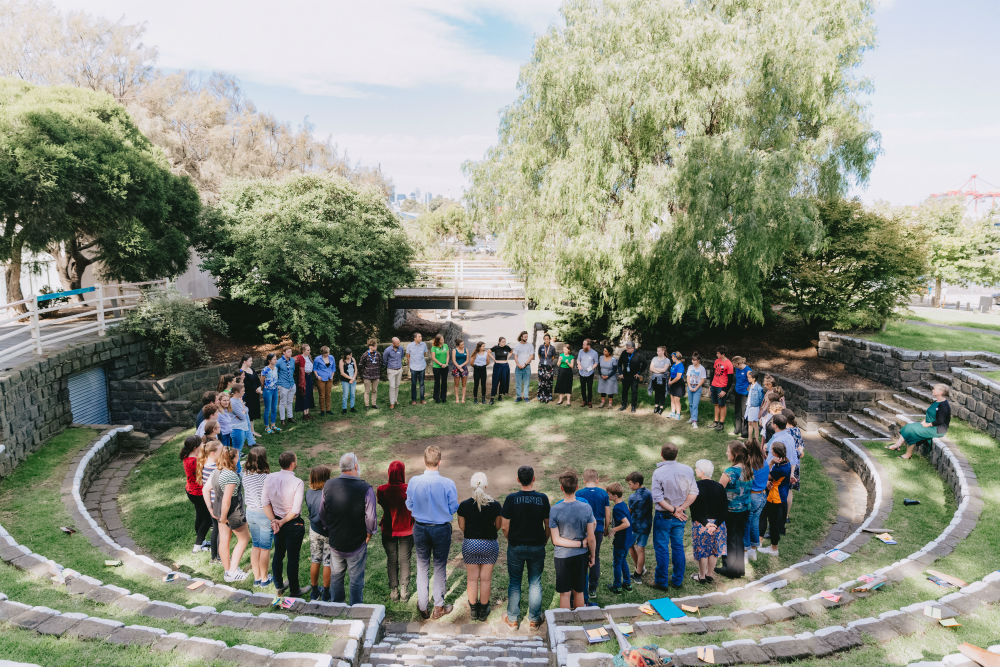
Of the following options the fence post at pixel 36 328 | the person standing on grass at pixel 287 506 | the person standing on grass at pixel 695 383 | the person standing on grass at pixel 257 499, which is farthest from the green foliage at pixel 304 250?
the person standing on grass at pixel 287 506

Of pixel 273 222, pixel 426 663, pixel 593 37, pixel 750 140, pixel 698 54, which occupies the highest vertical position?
pixel 593 37

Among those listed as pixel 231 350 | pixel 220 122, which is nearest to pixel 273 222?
pixel 231 350

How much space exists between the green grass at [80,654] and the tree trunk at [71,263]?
11.9 m

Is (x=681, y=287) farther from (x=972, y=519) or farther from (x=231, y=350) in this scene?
(x=231, y=350)

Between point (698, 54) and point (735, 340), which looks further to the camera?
point (735, 340)

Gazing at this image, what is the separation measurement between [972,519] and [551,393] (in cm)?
825

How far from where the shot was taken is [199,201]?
48.5 feet

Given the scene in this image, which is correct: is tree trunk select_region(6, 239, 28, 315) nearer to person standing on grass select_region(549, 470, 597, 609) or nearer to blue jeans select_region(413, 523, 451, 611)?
blue jeans select_region(413, 523, 451, 611)

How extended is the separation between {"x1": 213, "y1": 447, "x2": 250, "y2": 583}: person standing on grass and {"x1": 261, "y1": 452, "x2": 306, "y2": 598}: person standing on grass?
503mm

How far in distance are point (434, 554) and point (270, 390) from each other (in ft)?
22.2

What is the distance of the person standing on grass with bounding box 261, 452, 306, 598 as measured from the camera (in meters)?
5.50

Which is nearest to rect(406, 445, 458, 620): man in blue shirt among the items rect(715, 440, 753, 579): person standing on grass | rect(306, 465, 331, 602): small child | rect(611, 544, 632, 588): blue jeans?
rect(306, 465, 331, 602): small child

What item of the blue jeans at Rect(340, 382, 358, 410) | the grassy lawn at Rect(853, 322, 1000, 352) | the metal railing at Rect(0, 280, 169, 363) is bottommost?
the blue jeans at Rect(340, 382, 358, 410)

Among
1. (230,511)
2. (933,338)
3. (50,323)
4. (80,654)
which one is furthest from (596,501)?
(933,338)
